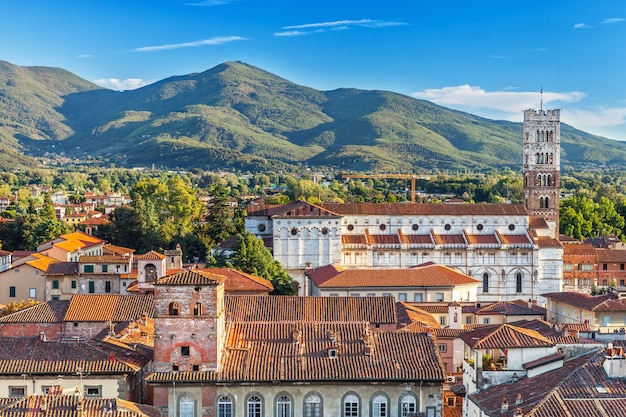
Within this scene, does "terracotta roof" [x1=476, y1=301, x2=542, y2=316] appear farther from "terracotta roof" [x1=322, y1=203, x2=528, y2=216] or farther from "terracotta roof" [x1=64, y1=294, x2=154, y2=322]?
"terracotta roof" [x1=322, y1=203, x2=528, y2=216]

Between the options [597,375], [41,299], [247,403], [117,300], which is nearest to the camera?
[597,375]

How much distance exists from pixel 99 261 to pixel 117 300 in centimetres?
2012

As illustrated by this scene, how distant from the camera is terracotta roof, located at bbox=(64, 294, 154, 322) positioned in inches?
1903

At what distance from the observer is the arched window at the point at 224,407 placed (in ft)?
113

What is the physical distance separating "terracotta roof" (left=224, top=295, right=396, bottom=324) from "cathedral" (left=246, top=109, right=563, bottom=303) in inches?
1311

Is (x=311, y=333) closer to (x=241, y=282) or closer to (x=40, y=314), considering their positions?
(x=40, y=314)

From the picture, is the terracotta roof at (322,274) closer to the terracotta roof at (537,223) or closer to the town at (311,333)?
the town at (311,333)

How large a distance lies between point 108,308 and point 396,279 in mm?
25161

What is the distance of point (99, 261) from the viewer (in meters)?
69.8

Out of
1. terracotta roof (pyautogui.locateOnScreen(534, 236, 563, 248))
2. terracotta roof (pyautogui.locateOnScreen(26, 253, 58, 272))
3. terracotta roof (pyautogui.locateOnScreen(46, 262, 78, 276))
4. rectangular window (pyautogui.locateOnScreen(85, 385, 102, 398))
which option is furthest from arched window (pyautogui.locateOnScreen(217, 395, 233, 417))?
terracotta roof (pyautogui.locateOnScreen(534, 236, 563, 248))

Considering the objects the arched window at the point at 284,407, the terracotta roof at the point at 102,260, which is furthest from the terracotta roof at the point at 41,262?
the arched window at the point at 284,407

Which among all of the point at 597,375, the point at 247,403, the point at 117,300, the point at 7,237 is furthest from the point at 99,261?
the point at 597,375

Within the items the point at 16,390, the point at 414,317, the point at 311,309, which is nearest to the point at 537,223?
the point at 414,317

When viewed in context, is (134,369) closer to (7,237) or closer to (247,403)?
(247,403)
